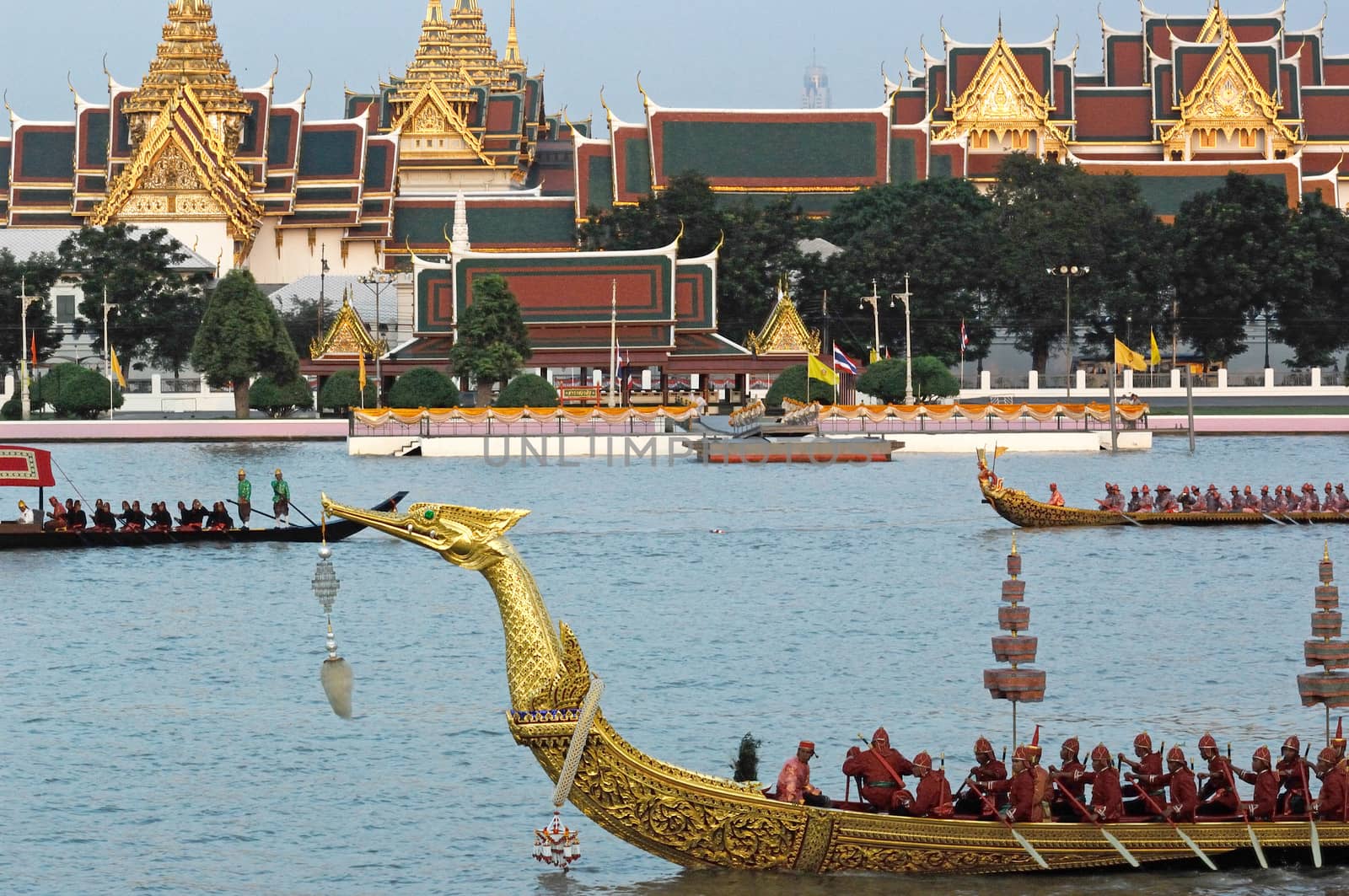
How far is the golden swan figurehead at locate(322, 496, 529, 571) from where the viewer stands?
18548 millimetres

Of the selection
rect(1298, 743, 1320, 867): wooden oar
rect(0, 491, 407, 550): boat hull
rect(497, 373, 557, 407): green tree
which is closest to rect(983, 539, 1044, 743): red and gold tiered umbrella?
rect(1298, 743, 1320, 867): wooden oar

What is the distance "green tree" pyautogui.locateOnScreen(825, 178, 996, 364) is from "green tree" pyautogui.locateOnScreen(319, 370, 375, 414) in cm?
1845

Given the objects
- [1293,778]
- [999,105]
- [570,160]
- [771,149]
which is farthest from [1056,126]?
[1293,778]

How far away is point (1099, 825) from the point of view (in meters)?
19.5

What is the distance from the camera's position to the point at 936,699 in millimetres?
27812

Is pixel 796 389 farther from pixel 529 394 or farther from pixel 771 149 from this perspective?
pixel 771 149

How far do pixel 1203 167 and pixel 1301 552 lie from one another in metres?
62.0

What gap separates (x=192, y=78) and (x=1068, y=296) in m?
45.8

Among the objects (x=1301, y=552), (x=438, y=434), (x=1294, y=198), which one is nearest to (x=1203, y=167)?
(x=1294, y=198)

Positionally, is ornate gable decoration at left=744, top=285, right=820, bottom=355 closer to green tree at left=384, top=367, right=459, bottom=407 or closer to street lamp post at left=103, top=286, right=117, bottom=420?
green tree at left=384, top=367, right=459, bottom=407

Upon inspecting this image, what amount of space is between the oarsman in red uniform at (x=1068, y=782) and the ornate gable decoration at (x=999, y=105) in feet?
315

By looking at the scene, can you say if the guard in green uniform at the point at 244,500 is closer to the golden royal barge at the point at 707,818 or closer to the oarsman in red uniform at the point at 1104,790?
the golden royal barge at the point at 707,818

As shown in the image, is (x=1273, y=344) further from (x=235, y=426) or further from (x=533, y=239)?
(x=235, y=426)

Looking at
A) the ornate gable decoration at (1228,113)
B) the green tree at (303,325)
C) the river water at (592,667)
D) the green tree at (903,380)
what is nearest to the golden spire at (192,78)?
the green tree at (303,325)
